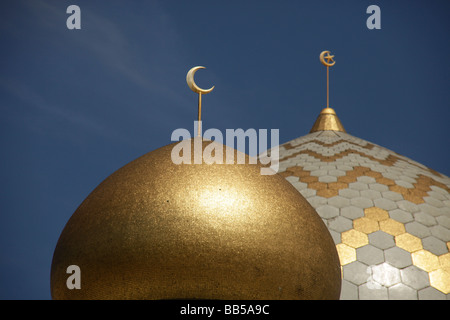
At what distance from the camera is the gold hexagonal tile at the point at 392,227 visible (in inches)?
267

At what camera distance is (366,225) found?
6.85 m

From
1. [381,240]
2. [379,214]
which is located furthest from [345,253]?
[379,214]

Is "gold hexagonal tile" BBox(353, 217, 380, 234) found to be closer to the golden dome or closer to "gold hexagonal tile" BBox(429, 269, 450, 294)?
"gold hexagonal tile" BBox(429, 269, 450, 294)

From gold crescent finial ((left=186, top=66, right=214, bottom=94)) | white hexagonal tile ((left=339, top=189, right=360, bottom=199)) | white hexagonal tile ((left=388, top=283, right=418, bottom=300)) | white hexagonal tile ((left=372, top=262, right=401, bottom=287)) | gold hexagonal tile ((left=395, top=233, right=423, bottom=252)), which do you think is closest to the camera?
gold crescent finial ((left=186, top=66, right=214, bottom=94))

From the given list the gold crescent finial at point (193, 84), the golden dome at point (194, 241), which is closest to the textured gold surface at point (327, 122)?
the gold crescent finial at point (193, 84)

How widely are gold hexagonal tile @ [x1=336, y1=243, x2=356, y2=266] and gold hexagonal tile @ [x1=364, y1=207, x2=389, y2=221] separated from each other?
57 cm

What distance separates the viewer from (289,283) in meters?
3.66

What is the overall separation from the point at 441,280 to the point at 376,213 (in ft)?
3.39

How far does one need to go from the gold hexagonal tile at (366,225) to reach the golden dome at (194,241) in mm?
2866

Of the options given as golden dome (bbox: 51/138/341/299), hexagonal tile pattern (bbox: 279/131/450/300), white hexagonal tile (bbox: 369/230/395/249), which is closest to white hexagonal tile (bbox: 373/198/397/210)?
hexagonal tile pattern (bbox: 279/131/450/300)

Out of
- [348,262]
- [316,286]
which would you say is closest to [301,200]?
[316,286]

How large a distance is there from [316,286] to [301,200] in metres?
0.58

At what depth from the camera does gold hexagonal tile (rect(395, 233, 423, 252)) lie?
660 centimetres
